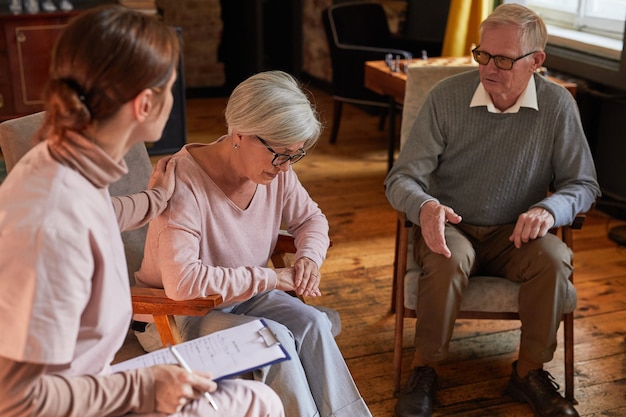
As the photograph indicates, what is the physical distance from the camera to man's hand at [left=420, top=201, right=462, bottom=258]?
245cm

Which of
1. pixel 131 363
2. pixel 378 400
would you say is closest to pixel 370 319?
pixel 378 400

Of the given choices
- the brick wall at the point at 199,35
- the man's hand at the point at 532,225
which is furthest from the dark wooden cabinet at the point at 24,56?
the man's hand at the point at 532,225

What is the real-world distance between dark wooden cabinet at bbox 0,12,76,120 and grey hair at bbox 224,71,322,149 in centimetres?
308

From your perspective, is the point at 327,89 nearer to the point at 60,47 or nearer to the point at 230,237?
the point at 230,237

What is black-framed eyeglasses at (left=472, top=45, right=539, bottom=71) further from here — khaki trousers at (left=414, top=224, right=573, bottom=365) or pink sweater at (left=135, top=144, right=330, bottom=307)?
pink sweater at (left=135, top=144, right=330, bottom=307)

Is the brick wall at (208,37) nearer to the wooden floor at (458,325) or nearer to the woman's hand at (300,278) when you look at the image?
the wooden floor at (458,325)

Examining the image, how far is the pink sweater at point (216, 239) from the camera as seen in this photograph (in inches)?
78.4

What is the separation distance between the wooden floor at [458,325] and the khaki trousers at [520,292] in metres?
0.22

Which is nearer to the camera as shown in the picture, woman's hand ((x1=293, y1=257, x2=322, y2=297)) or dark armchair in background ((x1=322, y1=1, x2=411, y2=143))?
woman's hand ((x1=293, y1=257, x2=322, y2=297))

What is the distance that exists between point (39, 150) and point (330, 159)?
3850mm

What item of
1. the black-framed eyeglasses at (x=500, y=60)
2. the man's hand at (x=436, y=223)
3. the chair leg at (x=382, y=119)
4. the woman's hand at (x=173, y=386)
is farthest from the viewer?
the chair leg at (x=382, y=119)

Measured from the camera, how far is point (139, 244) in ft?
8.00

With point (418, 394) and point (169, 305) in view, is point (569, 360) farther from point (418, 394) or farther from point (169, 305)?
point (169, 305)

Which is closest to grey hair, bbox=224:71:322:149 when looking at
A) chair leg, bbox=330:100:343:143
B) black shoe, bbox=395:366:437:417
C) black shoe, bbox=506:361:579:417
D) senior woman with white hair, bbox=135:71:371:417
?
senior woman with white hair, bbox=135:71:371:417
